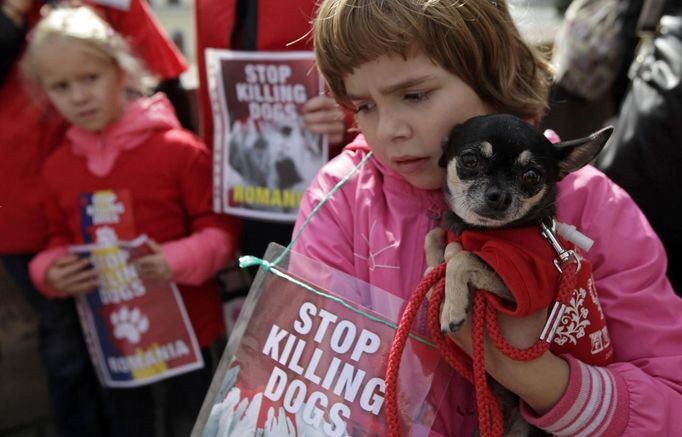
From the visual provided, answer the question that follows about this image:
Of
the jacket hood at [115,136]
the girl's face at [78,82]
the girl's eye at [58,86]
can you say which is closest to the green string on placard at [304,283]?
the jacket hood at [115,136]

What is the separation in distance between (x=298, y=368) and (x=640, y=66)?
1598 mm

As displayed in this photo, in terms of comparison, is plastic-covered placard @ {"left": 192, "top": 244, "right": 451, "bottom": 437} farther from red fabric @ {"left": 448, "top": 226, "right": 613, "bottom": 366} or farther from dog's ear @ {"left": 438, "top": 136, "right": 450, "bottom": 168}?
dog's ear @ {"left": 438, "top": 136, "right": 450, "bottom": 168}

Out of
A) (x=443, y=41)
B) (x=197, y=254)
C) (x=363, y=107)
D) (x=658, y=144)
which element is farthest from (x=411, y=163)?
(x=197, y=254)

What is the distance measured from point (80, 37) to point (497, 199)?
6.37ft

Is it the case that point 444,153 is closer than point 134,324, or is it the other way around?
point 444,153

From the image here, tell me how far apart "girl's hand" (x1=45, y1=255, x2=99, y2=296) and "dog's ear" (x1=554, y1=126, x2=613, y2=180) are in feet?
6.19

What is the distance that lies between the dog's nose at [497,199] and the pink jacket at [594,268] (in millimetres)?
261

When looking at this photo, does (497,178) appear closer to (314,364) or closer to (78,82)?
(314,364)

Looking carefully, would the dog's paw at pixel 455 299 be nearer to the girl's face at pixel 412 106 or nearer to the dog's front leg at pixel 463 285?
the dog's front leg at pixel 463 285

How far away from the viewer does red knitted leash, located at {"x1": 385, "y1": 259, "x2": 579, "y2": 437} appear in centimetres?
119

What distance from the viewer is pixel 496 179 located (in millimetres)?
1289

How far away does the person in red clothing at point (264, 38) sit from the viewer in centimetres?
210

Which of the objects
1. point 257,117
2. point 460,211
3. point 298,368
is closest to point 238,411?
point 298,368

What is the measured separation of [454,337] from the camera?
127cm
